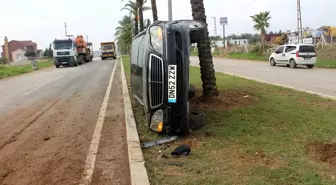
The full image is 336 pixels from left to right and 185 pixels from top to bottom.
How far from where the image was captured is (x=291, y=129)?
21.8ft

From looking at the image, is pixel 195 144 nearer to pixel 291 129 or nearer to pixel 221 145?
pixel 221 145

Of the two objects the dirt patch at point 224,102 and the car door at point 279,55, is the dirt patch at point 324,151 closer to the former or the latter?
the dirt patch at point 224,102

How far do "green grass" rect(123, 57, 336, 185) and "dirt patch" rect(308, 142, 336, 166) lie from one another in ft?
0.15

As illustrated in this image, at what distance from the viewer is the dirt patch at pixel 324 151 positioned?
504 cm

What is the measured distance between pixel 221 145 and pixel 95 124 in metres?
3.52

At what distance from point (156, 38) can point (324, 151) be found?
3067 mm

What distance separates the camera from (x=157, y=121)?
6.49 m

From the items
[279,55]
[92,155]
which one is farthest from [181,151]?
[279,55]

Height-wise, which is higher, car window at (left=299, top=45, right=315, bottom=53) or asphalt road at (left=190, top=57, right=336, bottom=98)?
car window at (left=299, top=45, right=315, bottom=53)

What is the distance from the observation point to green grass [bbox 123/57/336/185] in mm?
4535

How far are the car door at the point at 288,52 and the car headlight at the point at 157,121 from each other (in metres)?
22.8

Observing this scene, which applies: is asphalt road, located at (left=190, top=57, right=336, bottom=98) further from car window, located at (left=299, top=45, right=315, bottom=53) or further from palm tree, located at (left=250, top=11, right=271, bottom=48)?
palm tree, located at (left=250, top=11, right=271, bottom=48)

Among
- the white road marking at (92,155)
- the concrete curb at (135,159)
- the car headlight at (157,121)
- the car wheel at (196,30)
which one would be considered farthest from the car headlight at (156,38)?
the white road marking at (92,155)

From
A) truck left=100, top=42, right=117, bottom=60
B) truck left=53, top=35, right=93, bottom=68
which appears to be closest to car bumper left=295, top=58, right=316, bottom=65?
truck left=53, top=35, right=93, bottom=68
